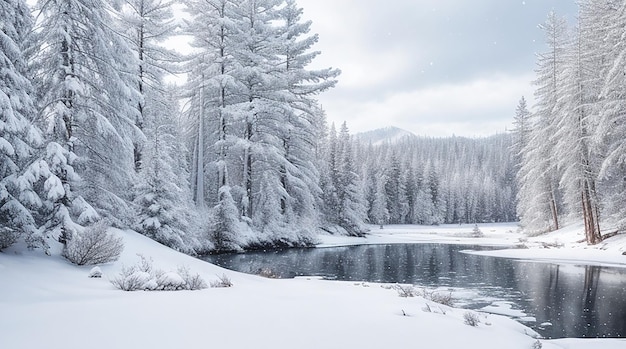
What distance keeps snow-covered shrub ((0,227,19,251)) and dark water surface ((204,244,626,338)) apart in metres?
8.50

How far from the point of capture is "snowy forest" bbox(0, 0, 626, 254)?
9781 mm

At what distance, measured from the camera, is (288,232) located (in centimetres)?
2903

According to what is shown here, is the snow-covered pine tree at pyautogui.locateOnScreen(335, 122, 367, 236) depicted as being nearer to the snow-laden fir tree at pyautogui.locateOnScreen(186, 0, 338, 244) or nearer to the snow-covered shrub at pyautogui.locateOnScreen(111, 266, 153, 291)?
the snow-laden fir tree at pyautogui.locateOnScreen(186, 0, 338, 244)

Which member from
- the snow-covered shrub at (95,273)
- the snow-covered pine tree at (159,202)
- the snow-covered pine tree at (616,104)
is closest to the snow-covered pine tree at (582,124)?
the snow-covered pine tree at (616,104)

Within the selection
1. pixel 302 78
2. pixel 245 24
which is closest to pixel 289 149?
pixel 302 78

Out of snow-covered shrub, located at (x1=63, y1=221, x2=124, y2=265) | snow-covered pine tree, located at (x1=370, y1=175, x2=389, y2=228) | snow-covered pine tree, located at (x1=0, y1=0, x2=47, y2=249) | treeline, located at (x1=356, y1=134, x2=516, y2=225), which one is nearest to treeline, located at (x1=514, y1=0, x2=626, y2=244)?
snow-covered shrub, located at (x1=63, y1=221, x2=124, y2=265)

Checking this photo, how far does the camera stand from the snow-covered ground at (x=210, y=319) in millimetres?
4516

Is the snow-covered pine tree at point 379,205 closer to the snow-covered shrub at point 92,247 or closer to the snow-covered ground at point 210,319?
the snow-covered shrub at point 92,247

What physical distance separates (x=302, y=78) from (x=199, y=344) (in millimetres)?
28670

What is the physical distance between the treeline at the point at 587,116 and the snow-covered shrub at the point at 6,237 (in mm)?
23397

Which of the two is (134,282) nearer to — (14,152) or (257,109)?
(14,152)

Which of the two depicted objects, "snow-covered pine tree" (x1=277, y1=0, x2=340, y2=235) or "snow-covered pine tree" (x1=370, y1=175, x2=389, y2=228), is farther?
"snow-covered pine tree" (x1=370, y1=175, x2=389, y2=228)

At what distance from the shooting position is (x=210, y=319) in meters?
5.39

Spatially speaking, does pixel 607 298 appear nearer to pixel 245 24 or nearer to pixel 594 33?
pixel 594 33
